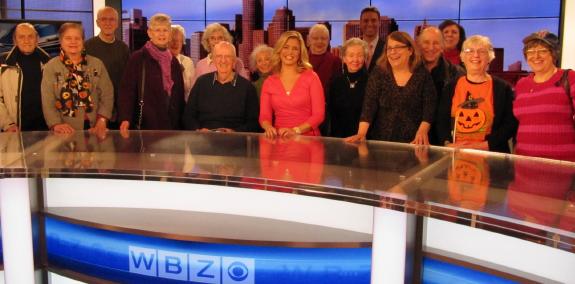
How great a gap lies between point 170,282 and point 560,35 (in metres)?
4.60

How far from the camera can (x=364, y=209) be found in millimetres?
1808

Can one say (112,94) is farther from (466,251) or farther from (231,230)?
(466,251)

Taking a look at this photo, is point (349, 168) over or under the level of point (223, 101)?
under

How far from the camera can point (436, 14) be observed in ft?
19.2

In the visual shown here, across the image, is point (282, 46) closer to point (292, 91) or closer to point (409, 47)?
point (292, 91)

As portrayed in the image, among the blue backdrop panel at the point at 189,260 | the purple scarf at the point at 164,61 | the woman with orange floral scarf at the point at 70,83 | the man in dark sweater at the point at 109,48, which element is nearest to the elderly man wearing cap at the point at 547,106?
the blue backdrop panel at the point at 189,260

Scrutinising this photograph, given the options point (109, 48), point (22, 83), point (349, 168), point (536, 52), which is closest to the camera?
point (349, 168)

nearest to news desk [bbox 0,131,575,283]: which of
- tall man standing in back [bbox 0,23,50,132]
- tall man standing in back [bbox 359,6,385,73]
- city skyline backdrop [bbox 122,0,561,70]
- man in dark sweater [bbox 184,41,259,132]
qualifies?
man in dark sweater [bbox 184,41,259,132]

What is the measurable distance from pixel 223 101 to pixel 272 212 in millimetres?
1461

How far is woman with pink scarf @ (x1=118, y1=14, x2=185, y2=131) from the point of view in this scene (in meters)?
3.51

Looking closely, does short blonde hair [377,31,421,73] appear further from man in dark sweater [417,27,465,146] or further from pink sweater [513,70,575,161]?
pink sweater [513,70,575,161]

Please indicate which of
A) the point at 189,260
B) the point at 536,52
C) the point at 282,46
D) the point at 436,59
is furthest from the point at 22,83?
the point at 536,52

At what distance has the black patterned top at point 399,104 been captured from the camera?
303 cm

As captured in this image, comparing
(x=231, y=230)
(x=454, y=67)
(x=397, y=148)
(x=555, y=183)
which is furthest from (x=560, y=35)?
(x=231, y=230)
